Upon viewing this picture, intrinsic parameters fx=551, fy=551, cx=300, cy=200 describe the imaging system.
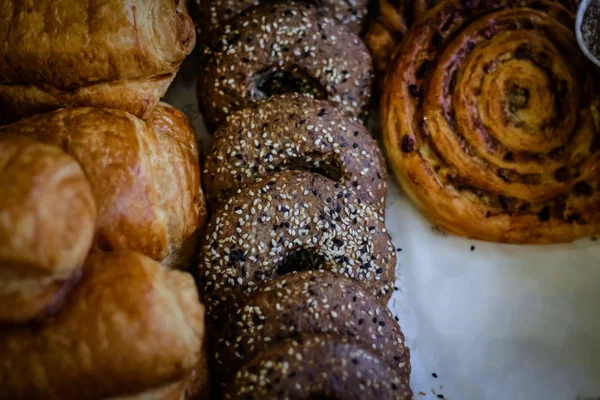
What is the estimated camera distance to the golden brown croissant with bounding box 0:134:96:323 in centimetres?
138

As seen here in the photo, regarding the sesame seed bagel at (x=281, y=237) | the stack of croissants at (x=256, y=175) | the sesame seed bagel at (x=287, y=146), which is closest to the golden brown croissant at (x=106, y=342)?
the stack of croissants at (x=256, y=175)

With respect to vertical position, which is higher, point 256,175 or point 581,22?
point 581,22

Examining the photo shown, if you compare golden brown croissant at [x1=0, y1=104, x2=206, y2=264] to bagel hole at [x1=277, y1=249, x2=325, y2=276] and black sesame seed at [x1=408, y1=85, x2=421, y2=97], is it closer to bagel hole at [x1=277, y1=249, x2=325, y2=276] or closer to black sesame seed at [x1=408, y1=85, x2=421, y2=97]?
bagel hole at [x1=277, y1=249, x2=325, y2=276]

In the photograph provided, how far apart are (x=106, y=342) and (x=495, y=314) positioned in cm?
159

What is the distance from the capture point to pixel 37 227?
1.38 meters

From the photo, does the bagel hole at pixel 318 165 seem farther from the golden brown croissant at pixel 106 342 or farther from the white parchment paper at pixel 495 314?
the golden brown croissant at pixel 106 342

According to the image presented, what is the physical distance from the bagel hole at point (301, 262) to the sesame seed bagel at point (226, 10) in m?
1.09

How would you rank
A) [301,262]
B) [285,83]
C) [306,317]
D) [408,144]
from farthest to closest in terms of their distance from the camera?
[285,83] < [408,144] < [301,262] < [306,317]

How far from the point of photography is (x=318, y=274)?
1.89m

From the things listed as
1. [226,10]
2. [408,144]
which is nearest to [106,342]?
[408,144]

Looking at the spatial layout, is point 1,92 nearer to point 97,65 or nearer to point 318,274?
point 97,65

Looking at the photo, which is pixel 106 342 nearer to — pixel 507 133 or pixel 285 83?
pixel 285 83

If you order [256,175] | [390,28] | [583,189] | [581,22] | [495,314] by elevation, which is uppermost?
[581,22]

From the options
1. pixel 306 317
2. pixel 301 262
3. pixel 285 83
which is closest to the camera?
pixel 306 317
